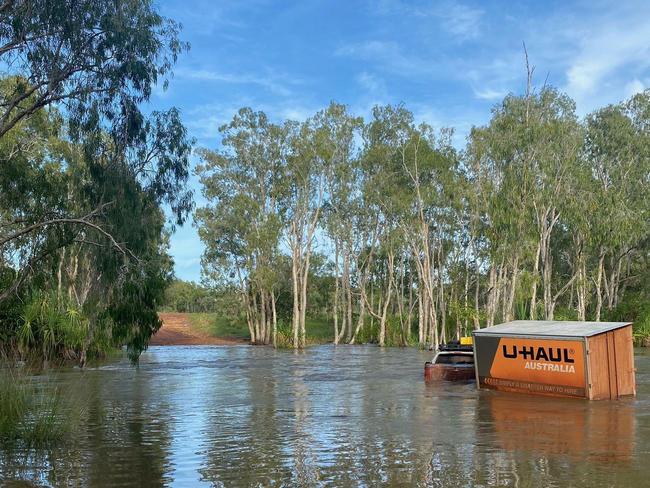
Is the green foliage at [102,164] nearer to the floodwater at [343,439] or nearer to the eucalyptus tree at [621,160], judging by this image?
the floodwater at [343,439]

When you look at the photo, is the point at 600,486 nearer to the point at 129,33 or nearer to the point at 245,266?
the point at 129,33

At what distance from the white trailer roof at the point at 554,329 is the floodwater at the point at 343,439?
1.86 metres

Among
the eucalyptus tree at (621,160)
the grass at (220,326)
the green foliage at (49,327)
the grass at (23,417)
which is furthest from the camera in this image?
the grass at (220,326)

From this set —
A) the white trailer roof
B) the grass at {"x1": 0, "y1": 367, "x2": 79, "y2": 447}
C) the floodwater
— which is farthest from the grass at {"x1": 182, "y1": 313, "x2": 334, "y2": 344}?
the grass at {"x1": 0, "y1": 367, "x2": 79, "y2": 447}

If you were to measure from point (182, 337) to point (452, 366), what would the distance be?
48428 millimetres

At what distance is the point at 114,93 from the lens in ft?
61.2

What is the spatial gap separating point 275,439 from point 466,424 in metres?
4.52

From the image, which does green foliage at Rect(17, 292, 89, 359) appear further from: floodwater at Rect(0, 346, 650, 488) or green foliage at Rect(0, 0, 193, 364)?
green foliage at Rect(0, 0, 193, 364)

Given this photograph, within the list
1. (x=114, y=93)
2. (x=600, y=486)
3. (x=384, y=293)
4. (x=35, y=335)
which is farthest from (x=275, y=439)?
(x=384, y=293)

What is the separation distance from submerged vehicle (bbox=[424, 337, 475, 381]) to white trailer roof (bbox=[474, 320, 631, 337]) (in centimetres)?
296

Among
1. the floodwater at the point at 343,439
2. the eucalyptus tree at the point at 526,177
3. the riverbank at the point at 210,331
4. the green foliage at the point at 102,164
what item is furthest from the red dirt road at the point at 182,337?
the green foliage at the point at 102,164

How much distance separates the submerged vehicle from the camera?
2480 centimetres

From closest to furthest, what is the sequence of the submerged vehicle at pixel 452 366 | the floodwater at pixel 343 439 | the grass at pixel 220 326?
the floodwater at pixel 343 439 → the submerged vehicle at pixel 452 366 → the grass at pixel 220 326

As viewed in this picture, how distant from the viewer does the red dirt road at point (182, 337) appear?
65000mm
